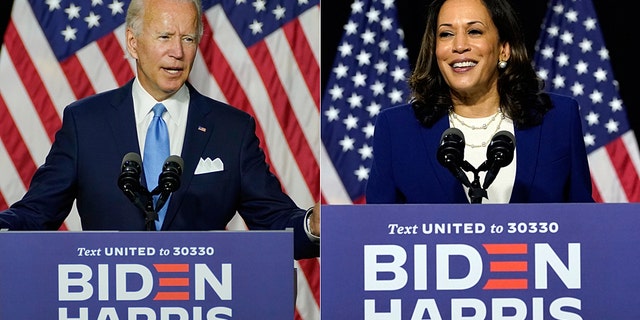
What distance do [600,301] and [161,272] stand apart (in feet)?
3.09

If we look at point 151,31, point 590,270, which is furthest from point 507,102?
point 151,31

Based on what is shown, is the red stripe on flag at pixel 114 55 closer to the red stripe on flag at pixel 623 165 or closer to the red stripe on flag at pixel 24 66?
the red stripe on flag at pixel 24 66

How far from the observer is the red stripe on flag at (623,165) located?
13.4 feet

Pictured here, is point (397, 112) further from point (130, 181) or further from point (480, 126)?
point (130, 181)

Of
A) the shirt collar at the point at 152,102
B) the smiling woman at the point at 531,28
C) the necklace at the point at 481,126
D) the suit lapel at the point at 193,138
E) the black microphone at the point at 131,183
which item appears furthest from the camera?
the smiling woman at the point at 531,28

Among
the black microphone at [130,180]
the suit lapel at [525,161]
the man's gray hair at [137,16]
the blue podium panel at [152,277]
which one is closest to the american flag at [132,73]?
the man's gray hair at [137,16]

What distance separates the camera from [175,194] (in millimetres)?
3361

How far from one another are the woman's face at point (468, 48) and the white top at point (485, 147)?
10 cm

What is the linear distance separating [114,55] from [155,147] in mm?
596

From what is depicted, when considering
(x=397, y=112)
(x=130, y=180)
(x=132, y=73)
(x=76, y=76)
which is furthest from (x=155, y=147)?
(x=130, y=180)

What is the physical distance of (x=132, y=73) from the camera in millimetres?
3881

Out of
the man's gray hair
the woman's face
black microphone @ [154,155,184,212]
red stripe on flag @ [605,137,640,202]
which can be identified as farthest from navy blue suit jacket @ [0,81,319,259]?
red stripe on flag @ [605,137,640,202]

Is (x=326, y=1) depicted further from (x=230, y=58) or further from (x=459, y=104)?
(x=459, y=104)

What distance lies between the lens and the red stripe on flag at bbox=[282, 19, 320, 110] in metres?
3.98
